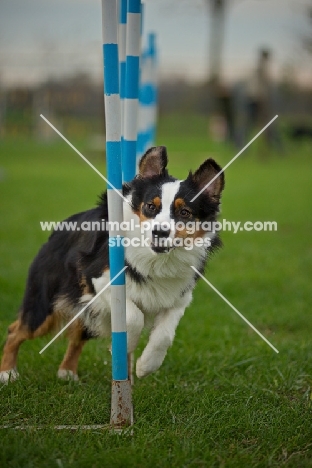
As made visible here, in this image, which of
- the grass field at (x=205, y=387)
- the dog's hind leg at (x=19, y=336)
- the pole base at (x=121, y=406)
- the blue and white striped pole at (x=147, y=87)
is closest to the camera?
the grass field at (x=205, y=387)

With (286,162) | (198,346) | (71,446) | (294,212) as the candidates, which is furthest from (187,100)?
(71,446)

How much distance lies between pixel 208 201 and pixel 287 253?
5171 millimetres

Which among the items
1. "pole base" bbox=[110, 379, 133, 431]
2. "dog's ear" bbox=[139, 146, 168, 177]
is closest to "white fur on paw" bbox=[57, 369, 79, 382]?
"pole base" bbox=[110, 379, 133, 431]

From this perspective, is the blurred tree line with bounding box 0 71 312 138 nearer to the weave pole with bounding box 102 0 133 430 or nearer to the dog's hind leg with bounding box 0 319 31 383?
the dog's hind leg with bounding box 0 319 31 383

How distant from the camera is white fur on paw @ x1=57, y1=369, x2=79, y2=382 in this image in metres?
4.20

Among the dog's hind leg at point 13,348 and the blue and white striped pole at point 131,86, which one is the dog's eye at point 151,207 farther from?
the dog's hind leg at point 13,348

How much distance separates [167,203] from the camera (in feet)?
11.9

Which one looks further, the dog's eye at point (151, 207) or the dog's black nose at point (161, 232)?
the dog's eye at point (151, 207)

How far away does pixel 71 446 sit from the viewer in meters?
3.08

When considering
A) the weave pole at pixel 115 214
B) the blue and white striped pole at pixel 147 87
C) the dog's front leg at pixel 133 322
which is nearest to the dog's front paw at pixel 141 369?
the dog's front leg at pixel 133 322

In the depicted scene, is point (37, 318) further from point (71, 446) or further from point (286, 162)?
point (286, 162)

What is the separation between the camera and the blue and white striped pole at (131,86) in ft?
11.9

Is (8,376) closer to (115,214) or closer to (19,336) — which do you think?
(19,336)

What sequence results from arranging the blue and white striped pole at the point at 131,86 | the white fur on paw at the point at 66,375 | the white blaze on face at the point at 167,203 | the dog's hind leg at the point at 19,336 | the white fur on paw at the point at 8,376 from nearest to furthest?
1. the white blaze on face at the point at 167,203
2. the blue and white striped pole at the point at 131,86
3. the white fur on paw at the point at 8,376
4. the white fur on paw at the point at 66,375
5. the dog's hind leg at the point at 19,336
